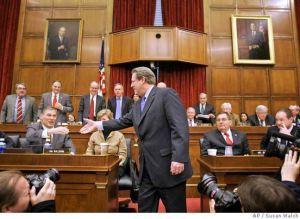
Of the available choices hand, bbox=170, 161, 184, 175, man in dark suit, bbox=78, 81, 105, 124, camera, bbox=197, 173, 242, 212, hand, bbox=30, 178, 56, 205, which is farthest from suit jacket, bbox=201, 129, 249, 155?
man in dark suit, bbox=78, 81, 105, 124

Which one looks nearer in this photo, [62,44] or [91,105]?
[91,105]

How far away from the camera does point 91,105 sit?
5.91 m

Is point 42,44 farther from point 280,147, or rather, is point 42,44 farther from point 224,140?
point 280,147

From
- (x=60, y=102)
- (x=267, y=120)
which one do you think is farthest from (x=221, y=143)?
(x=60, y=102)

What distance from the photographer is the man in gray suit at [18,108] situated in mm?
5707

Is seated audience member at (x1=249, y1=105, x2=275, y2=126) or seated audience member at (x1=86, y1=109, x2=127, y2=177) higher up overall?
seated audience member at (x1=249, y1=105, x2=275, y2=126)

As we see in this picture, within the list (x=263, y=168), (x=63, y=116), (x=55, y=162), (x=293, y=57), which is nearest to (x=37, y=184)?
(x=55, y=162)

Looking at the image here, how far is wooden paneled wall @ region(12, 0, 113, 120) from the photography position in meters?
7.85

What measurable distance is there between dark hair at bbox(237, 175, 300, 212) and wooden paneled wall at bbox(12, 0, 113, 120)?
7.15 metres

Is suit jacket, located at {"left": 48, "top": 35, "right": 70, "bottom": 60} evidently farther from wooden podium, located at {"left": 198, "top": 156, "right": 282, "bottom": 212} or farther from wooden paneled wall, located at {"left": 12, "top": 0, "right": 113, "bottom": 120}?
wooden podium, located at {"left": 198, "top": 156, "right": 282, "bottom": 212}

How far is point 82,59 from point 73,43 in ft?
1.70

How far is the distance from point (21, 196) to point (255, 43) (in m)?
7.91

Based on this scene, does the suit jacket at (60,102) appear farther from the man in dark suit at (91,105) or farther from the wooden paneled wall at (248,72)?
the wooden paneled wall at (248,72)

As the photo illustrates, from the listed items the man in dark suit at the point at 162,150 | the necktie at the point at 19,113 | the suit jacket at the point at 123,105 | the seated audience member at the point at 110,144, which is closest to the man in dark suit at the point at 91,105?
the suit jacket at the point at 123,105
